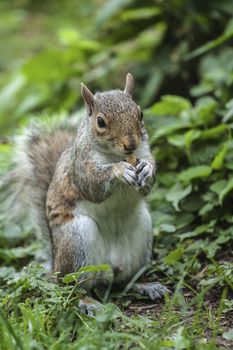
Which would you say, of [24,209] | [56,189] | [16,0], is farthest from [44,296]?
[16,0]

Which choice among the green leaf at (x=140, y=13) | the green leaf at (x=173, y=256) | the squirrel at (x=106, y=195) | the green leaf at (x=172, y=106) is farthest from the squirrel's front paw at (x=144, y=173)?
the green leaf at (x=140, y=13)

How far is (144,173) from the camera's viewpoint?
3.39 m

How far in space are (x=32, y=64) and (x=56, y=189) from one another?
2.64 meters

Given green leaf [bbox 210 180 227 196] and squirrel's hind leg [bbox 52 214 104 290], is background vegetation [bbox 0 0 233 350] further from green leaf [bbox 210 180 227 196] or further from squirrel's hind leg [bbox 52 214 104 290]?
squirrel's hind leg [bbox 52 214 104 290]

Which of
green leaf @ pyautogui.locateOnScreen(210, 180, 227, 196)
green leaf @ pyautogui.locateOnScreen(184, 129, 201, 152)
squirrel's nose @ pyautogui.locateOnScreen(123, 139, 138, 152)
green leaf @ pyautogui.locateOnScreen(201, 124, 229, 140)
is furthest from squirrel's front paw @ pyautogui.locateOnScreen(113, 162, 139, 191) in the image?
green leaf @ pyautogui.locateOnScreen(201, 124, 229, 140)

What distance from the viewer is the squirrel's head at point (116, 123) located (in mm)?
3244

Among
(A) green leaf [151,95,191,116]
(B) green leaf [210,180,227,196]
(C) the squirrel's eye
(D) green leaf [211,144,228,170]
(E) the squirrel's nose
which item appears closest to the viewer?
(E) the squirrel's nose

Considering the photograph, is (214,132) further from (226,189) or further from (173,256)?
(173,256)

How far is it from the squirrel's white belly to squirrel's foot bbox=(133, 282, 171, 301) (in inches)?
3.6

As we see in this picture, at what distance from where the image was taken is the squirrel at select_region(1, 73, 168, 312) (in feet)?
10.9

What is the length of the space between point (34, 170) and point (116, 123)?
91cm

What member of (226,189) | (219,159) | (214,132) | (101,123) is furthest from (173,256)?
(214,132)

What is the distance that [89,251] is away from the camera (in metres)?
3.46

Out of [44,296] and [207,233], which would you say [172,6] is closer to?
[207,233]
